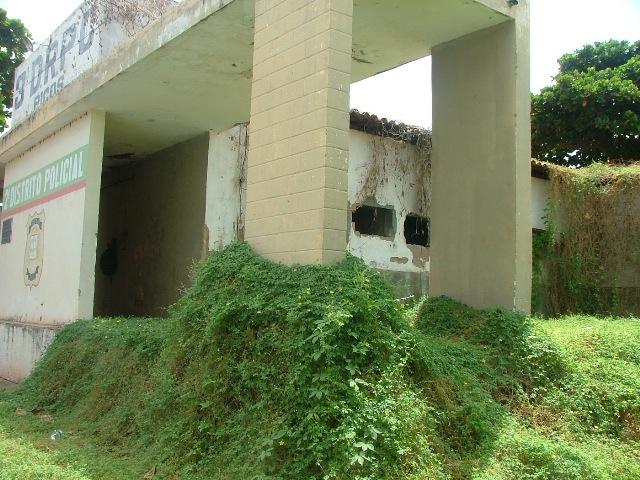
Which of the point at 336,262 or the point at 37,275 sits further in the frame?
the point at 37,275

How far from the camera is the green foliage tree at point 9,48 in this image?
19.0m

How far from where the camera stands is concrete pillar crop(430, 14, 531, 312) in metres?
6.81

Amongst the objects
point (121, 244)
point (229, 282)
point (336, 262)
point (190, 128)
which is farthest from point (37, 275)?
point (336, 262)

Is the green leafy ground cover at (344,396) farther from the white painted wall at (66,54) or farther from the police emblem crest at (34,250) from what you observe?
the white painted wall at (66,54)

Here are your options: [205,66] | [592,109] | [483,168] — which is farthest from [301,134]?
[592,109]

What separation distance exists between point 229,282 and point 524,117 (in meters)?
3.73

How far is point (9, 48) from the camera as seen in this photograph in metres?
19.6

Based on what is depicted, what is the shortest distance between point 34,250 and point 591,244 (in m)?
9.40

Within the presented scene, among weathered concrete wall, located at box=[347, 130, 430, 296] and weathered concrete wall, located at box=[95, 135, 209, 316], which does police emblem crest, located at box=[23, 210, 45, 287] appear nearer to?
weathered concrete wall, located at box=[95, 135, 209, 316]

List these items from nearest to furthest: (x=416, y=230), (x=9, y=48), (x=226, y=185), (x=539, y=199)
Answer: (x=226, y=185), (x=539, y=199), (x=416, y=230), (x=9, y=48)

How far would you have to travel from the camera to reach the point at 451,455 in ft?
15.0

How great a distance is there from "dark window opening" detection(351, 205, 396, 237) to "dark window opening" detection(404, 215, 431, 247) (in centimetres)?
38

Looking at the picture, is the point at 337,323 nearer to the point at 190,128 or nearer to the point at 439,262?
the point at 439,262

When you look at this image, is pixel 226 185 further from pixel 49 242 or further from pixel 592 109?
pixel 592 109
